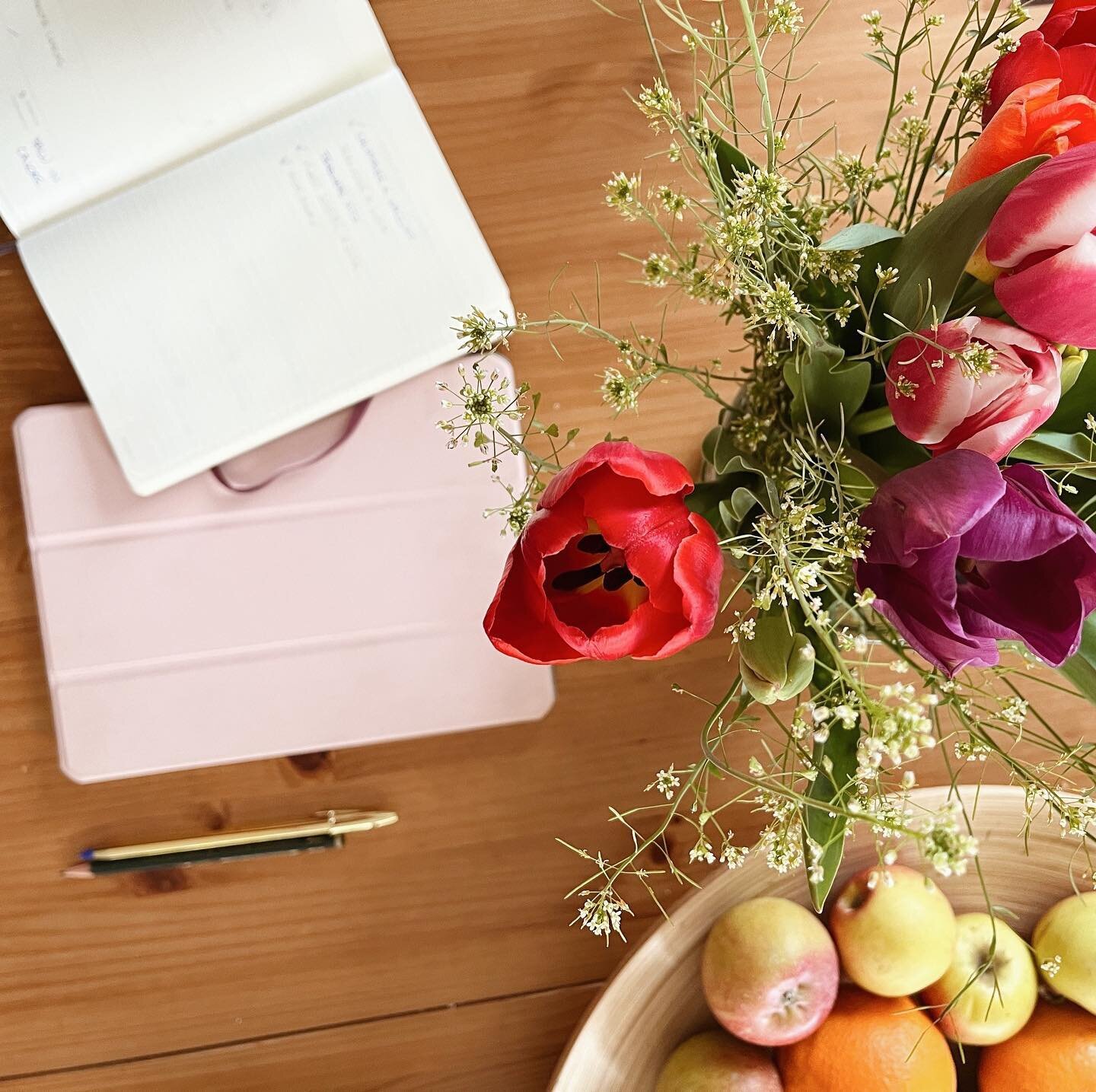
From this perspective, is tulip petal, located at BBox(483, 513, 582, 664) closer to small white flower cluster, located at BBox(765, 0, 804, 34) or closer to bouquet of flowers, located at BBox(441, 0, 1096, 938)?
bouquet of flowers, located at BBox(441, 0, 1096, 938)

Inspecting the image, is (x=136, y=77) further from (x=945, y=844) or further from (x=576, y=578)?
(x=945, y=844)

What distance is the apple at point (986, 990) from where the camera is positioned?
561mm

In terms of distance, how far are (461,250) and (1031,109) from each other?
38 centimetres

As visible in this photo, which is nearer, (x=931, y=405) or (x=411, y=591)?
(x=931, y=405)

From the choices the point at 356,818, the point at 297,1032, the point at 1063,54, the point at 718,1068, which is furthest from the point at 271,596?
the point at 1063,54

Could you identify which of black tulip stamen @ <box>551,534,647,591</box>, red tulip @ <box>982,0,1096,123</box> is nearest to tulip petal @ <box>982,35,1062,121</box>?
red tulip @ <box>982,0,1096,123</box>

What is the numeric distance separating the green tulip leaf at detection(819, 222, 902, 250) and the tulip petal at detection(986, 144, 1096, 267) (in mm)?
48

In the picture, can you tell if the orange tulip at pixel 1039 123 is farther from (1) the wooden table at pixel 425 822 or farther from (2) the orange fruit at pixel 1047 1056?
(2) the orange fruit at pixel 1047 1056

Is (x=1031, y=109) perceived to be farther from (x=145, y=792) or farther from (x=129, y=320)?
(x=145, y=792)

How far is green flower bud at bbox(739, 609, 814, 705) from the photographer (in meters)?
0.35

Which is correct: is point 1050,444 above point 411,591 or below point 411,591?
above

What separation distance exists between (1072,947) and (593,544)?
0.43 meters

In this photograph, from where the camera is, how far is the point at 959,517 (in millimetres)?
273

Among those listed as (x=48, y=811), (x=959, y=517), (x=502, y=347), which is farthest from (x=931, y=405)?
(x=48, y=811)
